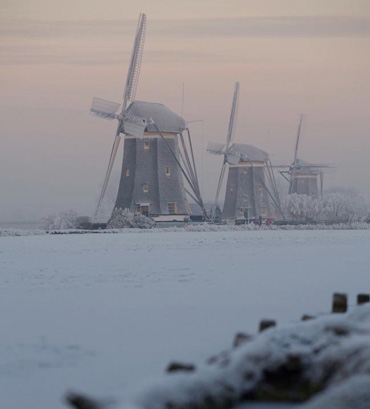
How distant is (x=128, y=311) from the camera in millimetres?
8422

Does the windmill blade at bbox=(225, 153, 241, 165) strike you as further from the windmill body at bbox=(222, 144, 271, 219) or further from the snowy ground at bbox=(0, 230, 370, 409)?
the snowy ground at bbox=(0, 230, 370, 409)

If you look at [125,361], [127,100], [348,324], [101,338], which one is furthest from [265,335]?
[127,100]

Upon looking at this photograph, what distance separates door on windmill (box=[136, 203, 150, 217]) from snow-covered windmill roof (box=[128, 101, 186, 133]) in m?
4.19

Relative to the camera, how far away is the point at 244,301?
932 cm

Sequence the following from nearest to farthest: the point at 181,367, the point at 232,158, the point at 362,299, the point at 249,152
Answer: the point at 181,367 → the point at 362,299 → the point at 232,158 → the point at 249,152

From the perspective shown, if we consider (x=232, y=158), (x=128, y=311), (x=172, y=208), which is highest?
(x=232, y=158)

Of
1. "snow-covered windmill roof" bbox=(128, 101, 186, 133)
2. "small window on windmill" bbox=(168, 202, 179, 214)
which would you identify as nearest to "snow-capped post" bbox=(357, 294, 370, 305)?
"snow-covered windmill roof" bbox=(128, 101, 186, 133)

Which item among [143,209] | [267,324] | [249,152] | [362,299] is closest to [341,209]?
[249,152]

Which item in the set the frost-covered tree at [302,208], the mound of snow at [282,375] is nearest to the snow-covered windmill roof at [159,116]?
the frost-covered tree at [302,208]

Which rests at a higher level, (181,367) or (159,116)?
(159,116)

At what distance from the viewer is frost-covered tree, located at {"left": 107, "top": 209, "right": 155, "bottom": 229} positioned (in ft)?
143

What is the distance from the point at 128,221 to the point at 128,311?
35575 mm

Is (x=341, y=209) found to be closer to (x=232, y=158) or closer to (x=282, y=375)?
(x=232, y=158)

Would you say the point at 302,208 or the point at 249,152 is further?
the point at 302,208
